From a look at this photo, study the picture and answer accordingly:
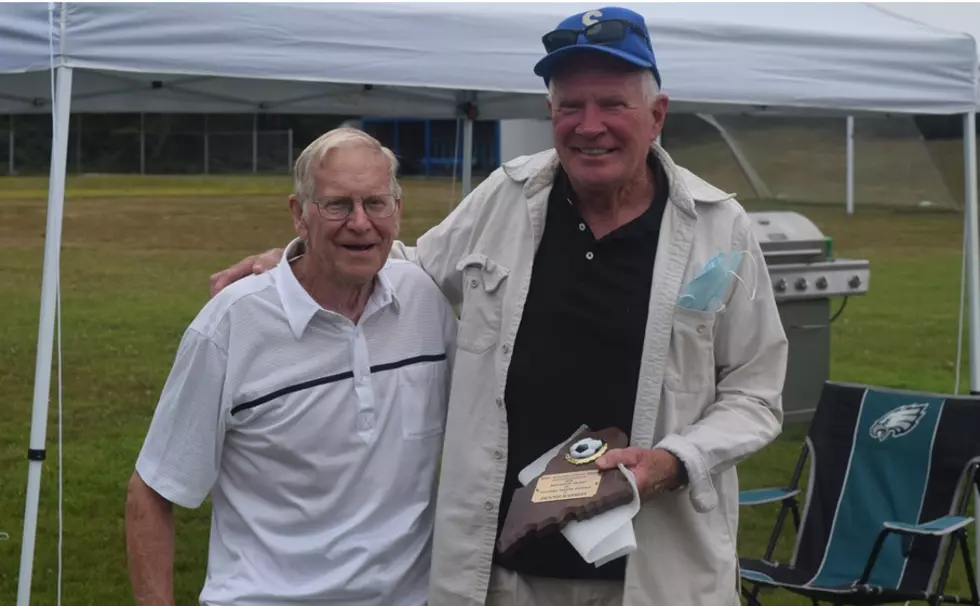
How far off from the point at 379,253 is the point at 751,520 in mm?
4527

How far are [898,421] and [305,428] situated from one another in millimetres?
3310

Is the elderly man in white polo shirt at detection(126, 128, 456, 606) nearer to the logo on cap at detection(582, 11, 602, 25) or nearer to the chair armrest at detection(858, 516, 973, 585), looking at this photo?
the logo on cap at detection(582, 11, 602, 25)

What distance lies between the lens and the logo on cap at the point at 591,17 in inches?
84.1

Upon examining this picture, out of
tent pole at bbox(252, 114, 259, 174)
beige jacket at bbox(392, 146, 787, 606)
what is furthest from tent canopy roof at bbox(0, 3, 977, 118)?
tent pole at bbox(252, 114, 259, 174)

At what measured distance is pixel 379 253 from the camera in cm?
213

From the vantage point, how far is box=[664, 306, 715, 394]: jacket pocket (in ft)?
7.12

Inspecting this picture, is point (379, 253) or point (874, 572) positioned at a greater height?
point (379, 253)

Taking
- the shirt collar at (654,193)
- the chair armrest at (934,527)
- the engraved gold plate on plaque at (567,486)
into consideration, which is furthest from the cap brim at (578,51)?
the chair armrest at (934,527)

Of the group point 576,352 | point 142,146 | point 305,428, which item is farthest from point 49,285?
point 142,146

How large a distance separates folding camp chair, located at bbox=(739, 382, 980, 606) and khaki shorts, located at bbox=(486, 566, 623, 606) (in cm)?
224

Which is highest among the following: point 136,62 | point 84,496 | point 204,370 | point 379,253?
point 136,62

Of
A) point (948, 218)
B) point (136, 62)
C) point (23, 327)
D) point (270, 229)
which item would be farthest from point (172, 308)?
point (948, 218)

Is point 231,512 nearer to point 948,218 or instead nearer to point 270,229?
point 270,229

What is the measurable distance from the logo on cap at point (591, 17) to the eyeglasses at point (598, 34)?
1 cm
